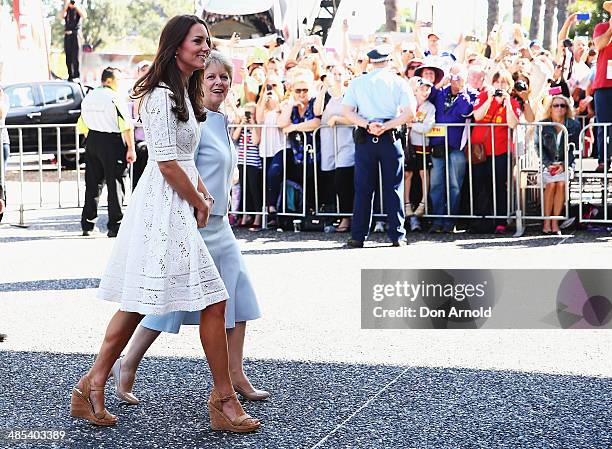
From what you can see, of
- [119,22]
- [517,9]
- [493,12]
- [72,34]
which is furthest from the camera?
[119,22]

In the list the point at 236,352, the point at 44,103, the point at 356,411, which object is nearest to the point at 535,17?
the point at 44,103

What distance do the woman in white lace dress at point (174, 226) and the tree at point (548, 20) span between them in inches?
1664

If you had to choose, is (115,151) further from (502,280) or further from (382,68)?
(502,280)

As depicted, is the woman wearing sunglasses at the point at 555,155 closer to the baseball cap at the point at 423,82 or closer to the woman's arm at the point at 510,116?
the woman's arm at the point at 510,116

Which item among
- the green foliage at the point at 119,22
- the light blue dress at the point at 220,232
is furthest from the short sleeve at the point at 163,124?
the green foliage at the point at 119,22

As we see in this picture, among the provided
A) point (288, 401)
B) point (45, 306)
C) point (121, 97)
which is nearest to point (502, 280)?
point (45, 306)

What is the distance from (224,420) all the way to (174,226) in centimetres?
91

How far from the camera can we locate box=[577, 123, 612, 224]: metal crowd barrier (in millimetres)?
13070

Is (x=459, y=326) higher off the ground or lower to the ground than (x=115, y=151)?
lower

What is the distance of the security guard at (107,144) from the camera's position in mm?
13102

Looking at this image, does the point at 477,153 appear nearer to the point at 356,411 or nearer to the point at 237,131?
the point at 237,131

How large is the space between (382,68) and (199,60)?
6.79 meters

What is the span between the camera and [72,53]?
115ft

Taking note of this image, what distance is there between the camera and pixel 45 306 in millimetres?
9062
